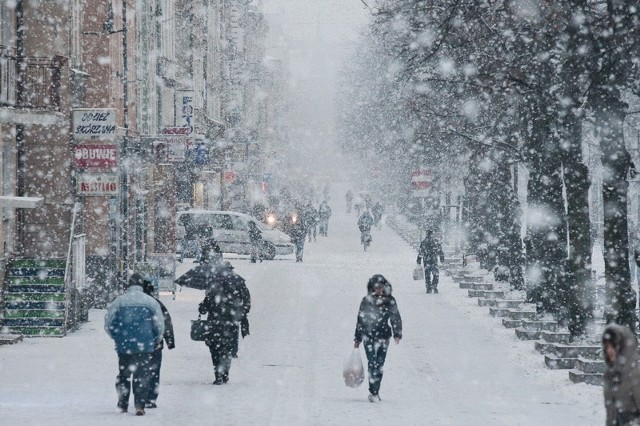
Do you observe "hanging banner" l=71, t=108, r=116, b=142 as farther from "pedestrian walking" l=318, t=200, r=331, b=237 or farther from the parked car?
"pedestrian walking" l=318, t=200, r=331, b=237

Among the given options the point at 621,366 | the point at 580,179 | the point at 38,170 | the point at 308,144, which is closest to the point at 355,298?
the point at 38,170

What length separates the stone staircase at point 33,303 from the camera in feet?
74.8

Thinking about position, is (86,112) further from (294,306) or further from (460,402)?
(460,402)

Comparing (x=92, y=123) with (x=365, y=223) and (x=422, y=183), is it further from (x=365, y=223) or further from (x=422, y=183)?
(x=365, y=223)

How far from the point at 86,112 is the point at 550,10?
30.6 feet

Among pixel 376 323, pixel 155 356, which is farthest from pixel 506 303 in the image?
pixel 155 356

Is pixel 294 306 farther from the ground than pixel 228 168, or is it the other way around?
pixel 228 168

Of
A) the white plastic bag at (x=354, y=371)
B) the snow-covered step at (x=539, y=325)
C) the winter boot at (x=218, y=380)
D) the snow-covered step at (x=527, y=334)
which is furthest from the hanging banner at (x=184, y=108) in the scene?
the white plastic bag at (x=354, y=371)

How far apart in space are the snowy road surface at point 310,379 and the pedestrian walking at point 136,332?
1.34 ft

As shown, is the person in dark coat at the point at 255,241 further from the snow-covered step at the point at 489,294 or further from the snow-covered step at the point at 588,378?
the snow-covered step at the point at 588,378

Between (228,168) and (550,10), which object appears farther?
(228,168)

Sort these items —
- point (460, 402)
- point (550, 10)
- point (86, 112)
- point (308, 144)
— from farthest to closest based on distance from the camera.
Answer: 1. point (308, 144)
2. point (86, 112)
3. point (550, 10)
4. point (460, 402)

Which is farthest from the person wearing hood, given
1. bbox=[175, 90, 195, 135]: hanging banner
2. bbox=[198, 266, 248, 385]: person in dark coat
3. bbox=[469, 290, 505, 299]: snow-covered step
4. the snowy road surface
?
bbox=[175, 90, 195, 135]: hanging banner

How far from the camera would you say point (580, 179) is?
18844 millimetres
